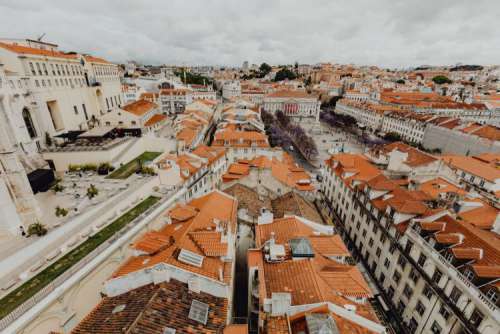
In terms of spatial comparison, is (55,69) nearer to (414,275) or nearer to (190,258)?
(190,258)

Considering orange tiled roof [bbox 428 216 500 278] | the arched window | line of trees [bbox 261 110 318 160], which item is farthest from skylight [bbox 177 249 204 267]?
line of trees [bbox 261 110 318 160]

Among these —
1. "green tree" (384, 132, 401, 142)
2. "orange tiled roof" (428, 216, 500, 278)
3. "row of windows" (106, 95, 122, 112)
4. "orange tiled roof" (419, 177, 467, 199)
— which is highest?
"row of windows" (106, 95, 122, 112)

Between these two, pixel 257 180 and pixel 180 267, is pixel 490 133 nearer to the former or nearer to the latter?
pixel 257 180

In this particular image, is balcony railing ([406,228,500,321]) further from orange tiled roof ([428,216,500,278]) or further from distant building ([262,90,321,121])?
distant building ([262,90,321,121])

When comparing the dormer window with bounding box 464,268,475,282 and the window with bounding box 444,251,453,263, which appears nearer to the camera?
the dormer window with bounding box 464,268,475,282

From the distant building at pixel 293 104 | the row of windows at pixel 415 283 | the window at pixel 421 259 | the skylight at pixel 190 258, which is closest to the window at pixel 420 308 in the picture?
the row of windows at pixel 415 283

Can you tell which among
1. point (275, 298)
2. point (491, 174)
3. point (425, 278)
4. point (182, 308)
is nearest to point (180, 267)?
point (182, 308)

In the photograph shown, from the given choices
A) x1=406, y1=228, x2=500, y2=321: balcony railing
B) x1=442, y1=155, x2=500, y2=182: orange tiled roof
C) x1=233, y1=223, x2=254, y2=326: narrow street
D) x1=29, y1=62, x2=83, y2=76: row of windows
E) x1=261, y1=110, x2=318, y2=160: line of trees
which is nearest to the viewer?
x1=406, y1=228, x2=500, y2=321: balcony railing
